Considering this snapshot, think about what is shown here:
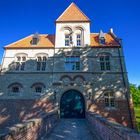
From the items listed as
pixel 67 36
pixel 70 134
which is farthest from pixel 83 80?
pixel 70 134

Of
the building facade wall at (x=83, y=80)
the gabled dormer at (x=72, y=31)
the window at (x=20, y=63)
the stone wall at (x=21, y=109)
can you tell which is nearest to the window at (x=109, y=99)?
the building facade wall at (x=83, y=80)

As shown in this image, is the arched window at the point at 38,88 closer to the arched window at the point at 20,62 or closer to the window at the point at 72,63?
the arched window at the point at 20,62

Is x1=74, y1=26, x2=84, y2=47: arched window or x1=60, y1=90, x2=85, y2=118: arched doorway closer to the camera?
x1=60, y1=90, x2=85, y2=118: arched doorway

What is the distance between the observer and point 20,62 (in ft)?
62.1

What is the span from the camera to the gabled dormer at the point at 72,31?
64.4ft

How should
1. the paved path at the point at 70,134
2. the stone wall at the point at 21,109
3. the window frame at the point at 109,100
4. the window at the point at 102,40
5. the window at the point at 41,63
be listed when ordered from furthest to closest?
the window at the point at 102,40, the window at the point at 41,63, the window frame at the point at 109,100, the stone wall at the point at 21,109, the paved path at the point at 70,134

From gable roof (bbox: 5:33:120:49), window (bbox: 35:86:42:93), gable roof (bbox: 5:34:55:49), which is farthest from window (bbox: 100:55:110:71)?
window (bbox: 35:86:42:93)

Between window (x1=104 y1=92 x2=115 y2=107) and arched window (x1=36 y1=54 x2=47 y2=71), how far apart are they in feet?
28.5

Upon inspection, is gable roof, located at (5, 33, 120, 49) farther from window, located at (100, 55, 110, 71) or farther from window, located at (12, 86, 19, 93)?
window, located at (12, 86, 19, 93)

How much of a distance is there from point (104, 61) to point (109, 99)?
494cm

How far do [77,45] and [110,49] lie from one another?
4.55 m

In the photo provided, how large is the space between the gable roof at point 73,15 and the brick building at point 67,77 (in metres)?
0.29

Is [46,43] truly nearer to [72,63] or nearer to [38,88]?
[72,63]

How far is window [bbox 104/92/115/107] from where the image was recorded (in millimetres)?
16823
